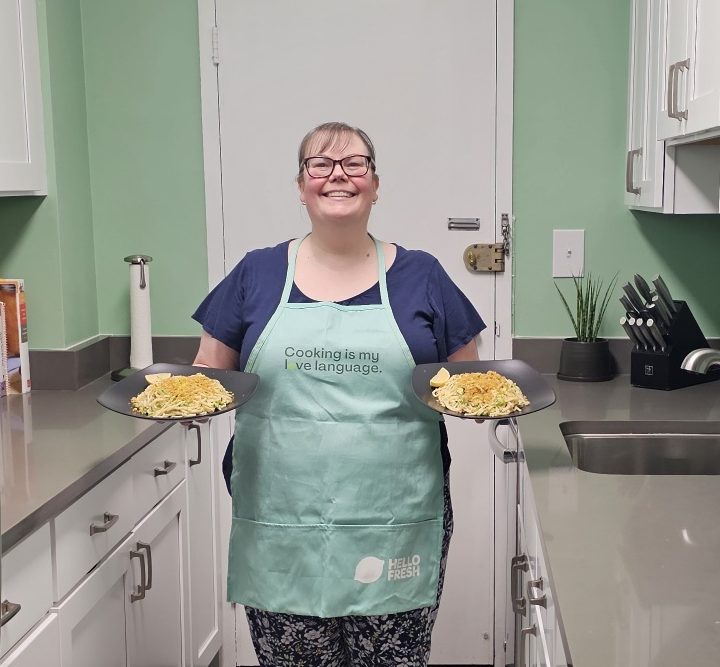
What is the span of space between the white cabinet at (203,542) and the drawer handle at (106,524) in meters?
0.54

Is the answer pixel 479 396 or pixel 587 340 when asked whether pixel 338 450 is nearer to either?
pixel 479 396

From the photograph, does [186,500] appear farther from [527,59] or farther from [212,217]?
[527,59]

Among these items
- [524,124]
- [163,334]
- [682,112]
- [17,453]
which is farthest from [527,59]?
[17,453]

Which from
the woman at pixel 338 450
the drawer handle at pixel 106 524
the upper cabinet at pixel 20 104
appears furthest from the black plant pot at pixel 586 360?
the upper cabinet at pixel 20 104

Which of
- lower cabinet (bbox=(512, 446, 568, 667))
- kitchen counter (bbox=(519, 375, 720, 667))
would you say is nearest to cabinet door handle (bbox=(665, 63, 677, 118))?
kitchen counter (bbox=(519, 375, 720, 667))

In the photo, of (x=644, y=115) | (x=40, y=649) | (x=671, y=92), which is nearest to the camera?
(x=40, y=649)

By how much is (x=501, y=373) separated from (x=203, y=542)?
1.14 metres

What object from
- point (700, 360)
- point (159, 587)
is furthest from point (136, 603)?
point (700, 360)

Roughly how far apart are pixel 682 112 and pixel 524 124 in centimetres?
81

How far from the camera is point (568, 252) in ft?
9.50

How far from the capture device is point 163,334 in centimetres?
304

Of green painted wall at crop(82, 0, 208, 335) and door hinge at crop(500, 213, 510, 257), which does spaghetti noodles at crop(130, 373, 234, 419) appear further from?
door hinge at crop(500, 213, 510, 257)

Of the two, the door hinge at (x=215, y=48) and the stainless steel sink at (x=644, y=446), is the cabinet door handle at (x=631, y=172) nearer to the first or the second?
the stainless steel sink at (x=644, y=446)

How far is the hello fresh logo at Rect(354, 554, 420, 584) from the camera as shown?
191cm
